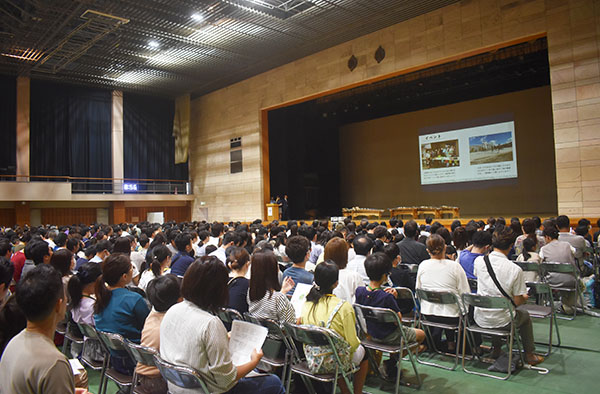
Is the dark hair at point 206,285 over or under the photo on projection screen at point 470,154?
under

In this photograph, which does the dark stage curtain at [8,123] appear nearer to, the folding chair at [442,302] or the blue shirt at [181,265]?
the blue shirt at [181,265]

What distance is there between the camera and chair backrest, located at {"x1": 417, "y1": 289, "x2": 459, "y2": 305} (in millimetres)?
3730

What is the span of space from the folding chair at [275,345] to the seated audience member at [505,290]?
1.98 m

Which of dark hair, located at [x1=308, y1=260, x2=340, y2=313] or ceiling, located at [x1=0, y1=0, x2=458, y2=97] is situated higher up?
ceiling, located at [x1=0, y1=0, x2=458, y2=97]

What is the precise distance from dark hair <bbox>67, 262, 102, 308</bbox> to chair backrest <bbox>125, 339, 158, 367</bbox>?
1201mm

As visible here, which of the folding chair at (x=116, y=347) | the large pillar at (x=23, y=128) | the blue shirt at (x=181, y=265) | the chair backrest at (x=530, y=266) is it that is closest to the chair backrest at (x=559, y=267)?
the chair backrest at (x=530, y=266)

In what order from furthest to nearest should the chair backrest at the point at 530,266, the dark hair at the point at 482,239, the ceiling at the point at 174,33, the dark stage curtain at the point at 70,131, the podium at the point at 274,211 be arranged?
the dark stage curtain at the point at 70,131, the podium at the point at 274,211, the ceiling at the point at 174,33, the chair backrest at the point at 530,266, the dark hair at the point at 482,239

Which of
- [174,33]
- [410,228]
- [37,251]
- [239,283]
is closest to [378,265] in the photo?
[239,283]

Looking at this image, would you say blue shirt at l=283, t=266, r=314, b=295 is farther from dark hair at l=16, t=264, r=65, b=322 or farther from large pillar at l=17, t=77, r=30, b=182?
large pillar at l=17, t=77, r=30, b=182

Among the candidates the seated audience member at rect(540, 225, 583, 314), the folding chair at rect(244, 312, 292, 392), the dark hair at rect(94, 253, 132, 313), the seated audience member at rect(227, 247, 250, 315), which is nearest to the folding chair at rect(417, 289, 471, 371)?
the folding chair at rect(244, 312, 292, 392)

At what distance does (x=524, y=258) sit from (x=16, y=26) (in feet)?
50.3

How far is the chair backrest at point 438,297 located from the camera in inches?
147

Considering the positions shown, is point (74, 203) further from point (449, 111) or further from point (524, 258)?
point (524, 258)

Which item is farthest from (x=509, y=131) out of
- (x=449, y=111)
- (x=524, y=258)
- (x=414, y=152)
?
(x=524, y=258)
